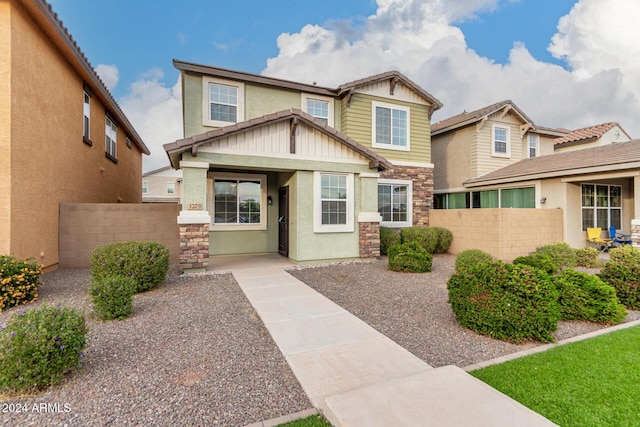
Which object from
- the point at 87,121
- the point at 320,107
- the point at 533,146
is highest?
the point at 320,107

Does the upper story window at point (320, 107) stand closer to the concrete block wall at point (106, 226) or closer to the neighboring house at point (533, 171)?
the concrete block wall at point (106, 226)

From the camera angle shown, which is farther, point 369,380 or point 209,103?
point 209,103

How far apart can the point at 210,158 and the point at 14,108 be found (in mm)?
4399

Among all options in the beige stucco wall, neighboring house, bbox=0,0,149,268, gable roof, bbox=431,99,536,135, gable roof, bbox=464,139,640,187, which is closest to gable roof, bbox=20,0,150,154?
neighboring house, bbox=0,0,149,268

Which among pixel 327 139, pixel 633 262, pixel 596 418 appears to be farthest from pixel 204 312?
pixel 633 262

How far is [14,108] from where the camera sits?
6859mm

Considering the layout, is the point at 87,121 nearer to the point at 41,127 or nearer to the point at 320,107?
the point at 41,127

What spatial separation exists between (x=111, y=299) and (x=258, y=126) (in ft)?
18.7

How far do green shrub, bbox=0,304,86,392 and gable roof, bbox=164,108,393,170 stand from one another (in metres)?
5.37

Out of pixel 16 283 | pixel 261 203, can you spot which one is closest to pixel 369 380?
pixel 16 283

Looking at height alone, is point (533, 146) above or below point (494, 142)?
above

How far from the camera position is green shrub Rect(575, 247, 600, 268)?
9656 mm

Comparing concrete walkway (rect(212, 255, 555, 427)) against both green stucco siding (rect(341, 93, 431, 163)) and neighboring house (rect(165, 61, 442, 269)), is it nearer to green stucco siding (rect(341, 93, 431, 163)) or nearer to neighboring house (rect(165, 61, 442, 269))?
neighboring house (rect(165, 61, 442, 269))

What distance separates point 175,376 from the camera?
316 centimetres
